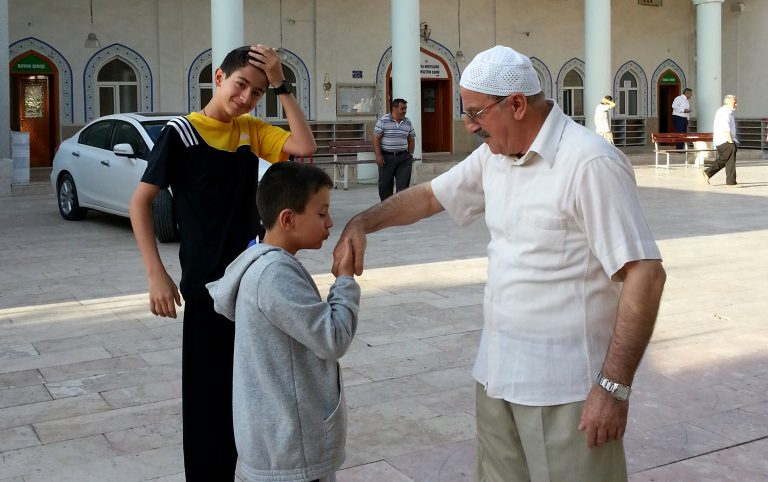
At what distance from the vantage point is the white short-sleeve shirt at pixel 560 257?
2.41m

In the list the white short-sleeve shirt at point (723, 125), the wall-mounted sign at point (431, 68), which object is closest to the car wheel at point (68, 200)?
the white short-sleeve shirt at point (723, 125)

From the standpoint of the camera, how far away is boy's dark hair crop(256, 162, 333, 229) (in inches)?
103

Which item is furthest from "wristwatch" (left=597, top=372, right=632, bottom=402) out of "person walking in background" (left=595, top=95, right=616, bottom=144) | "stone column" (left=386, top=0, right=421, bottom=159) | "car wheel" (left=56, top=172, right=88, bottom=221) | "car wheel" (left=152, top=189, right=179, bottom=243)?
"person walking in background" (left=595, top=95, right=616, bottom=144)

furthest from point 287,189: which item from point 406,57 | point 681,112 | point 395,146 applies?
point 681,112

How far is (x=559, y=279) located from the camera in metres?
2.51

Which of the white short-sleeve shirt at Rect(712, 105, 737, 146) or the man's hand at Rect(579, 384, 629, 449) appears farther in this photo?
the white short-sleeve shirt at Rect(712, 105, 737, 146)

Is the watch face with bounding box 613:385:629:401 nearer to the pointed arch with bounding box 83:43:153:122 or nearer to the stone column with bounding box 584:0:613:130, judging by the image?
the pointed arch with bounding box 83:43:153:122

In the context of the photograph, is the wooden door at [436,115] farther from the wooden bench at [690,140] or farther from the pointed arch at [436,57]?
the wooden bench at [690,140]

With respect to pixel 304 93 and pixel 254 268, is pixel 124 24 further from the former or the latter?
pixel 254 268

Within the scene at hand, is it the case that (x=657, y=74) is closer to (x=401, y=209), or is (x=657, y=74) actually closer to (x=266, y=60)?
(x=401, y=209)

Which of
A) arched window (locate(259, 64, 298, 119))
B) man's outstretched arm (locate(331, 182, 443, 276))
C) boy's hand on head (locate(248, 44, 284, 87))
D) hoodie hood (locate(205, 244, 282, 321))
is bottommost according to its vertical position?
hoodie hood (locate(205, 244, 282, 321))

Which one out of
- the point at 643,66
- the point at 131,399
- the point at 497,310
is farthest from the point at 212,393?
the point at 643,66

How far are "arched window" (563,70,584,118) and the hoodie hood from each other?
2619 cm

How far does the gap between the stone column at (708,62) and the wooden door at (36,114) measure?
15.6 metres
